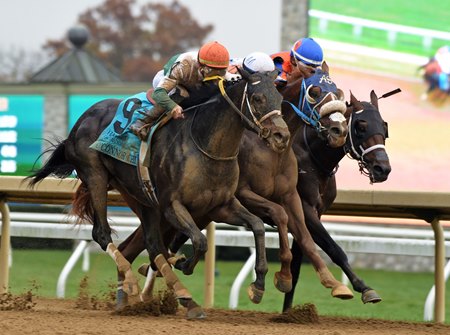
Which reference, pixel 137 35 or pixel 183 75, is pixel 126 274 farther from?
pixel 137 35

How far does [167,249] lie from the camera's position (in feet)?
24.6

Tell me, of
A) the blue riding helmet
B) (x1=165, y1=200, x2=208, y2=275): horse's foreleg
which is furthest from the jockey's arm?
the blue riding helmet

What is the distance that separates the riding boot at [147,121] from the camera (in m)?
6.82

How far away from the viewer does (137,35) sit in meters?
41.2

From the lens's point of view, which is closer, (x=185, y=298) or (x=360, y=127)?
(x=185, y=298)

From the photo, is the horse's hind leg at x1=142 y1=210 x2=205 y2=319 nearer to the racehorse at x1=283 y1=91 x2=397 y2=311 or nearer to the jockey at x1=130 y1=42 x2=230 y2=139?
the jockey at x1=130 y1=42 x2=230 y2=139

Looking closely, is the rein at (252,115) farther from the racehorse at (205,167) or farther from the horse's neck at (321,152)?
the horse's neck at (321,152)

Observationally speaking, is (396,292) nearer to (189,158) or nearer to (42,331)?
(189,158)

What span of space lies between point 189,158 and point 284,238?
71 cm

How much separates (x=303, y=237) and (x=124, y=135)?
1.26 meters

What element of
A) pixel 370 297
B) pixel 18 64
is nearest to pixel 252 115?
pixel 370 297

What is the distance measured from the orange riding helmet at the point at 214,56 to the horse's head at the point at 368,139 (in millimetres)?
910

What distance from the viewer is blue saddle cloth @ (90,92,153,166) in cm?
703

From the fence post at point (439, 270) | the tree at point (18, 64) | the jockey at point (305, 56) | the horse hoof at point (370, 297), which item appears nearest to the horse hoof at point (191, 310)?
the horse hoof at point (370, 297)
